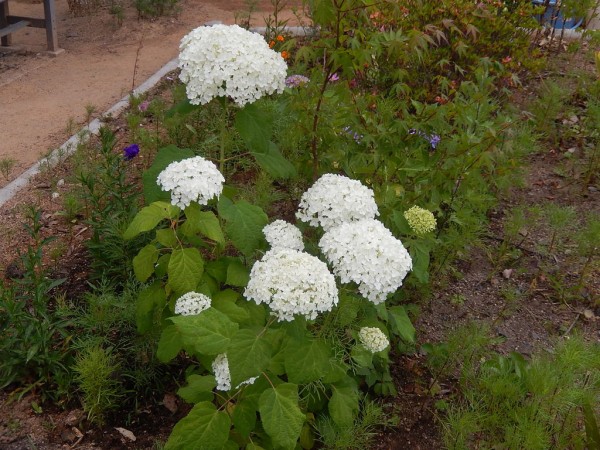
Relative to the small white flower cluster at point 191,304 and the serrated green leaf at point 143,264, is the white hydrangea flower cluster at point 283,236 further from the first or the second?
the serrated green leaf at point 143,264

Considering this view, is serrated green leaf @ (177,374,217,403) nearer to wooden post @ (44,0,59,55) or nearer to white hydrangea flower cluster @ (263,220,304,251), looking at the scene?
white hydrangea flower cluster @ (263,220,304,251)

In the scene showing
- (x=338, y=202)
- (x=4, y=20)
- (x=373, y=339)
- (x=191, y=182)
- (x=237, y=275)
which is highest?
(x=191, y=182)

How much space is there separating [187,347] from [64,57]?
6.04 metres

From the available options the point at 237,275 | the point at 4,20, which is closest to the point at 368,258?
the point at 237,275

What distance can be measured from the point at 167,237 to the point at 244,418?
74cm

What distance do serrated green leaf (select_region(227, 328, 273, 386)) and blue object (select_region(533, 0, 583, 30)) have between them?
5280 millimetres

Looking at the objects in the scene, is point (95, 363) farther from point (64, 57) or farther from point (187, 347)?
point (64, 57)

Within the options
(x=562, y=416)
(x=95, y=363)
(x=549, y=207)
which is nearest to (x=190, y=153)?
(x=95, y=363)

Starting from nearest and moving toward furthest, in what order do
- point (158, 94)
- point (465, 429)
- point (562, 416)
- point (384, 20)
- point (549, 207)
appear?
point (465, 429) → point (562, 416) → point (549, 207) → point (384, 20) → point (158, 94)

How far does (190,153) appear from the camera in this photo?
2588 mm

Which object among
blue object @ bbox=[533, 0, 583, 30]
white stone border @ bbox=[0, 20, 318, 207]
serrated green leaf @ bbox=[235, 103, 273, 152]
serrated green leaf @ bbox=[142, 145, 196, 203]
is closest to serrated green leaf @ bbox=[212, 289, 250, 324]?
serrated green leaf @ bbox=[142, 145, 196, 203]

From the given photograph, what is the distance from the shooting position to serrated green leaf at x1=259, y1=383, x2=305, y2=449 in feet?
6.48

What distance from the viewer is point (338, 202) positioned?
7.42 feet

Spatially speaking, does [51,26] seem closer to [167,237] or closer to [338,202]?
[167,237]
